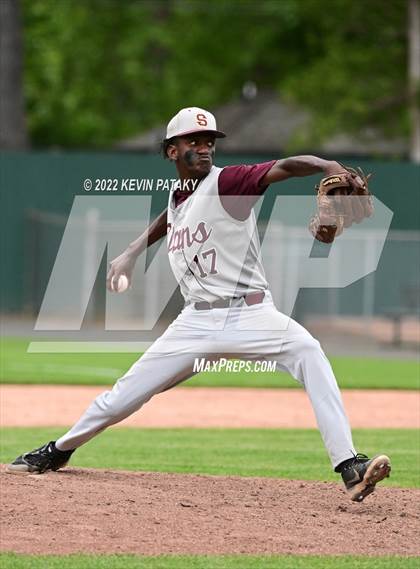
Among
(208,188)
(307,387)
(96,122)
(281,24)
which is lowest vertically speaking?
(307,387)

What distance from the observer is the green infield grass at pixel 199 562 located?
586cm

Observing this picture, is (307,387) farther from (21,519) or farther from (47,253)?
(47,253)

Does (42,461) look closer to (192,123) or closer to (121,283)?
(121,283)

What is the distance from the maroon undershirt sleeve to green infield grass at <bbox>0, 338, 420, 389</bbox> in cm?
880

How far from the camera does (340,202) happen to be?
6.84 meters

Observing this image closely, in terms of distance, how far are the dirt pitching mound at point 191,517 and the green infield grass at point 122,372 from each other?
8026 mm

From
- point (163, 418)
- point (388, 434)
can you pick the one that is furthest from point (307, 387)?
point (163, 418)

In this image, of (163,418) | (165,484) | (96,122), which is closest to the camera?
(165,484)

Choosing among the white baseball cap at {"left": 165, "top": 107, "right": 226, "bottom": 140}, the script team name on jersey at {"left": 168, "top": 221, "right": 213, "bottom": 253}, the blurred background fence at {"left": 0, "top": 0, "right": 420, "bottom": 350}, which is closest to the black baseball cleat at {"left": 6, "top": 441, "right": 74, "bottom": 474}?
Result: the script team name on jersey at {"left": 168, "top": 221, "right": 213, "bottom": 253}

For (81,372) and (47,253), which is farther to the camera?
(47,253)

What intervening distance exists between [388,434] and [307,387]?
15.9 feet

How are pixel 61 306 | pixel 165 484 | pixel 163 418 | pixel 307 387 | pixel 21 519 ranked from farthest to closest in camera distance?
pixel 61 306 → pixel 163 418 → pixel 165 484 → pixel 307 387 → pixel 21 519

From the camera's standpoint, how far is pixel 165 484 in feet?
25.8

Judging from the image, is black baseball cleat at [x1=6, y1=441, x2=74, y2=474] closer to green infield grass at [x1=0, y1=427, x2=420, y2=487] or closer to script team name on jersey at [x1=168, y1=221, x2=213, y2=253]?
green infield grass at [x1=0, y1=427, x2=420, y2=487]
